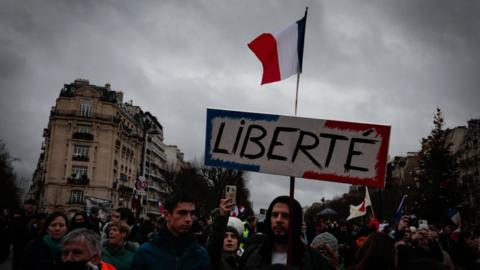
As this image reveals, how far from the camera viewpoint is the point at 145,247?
369 cm

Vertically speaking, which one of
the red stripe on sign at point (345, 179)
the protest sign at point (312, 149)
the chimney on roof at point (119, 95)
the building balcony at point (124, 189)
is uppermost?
the chimney on roof at point (119, 95)

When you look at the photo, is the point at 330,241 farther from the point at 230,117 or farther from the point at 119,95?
the point at 119,95

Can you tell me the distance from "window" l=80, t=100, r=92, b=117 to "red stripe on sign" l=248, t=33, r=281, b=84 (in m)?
62.5

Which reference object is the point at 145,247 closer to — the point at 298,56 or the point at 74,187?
the point at 298,56

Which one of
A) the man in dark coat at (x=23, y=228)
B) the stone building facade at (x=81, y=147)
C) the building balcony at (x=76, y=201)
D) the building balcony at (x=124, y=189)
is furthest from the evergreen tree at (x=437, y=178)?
the building balcony at (x=124, y=189)

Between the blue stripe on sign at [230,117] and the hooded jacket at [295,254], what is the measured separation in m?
Result: 0.51

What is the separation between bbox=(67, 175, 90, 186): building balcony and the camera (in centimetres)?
6275

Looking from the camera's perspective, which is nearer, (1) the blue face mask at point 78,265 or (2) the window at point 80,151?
(1) the blue face mask at point 78,265

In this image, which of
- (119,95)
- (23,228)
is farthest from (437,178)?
(119,95)

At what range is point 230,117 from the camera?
4258mm

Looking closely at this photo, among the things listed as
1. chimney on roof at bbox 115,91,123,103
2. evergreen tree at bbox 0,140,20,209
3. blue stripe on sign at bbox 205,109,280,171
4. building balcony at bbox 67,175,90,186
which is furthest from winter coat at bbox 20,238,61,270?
chimney on roof at bbox 115,91,123,103

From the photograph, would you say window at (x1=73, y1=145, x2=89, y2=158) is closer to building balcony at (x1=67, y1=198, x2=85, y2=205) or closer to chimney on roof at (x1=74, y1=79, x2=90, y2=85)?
building balcony at (x1=67, y1=198, x2=85, y2=205)

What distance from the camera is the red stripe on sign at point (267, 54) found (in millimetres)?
5066

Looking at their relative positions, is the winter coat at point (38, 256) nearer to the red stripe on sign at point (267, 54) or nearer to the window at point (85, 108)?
the red stripe on sign at point (267, 54)
